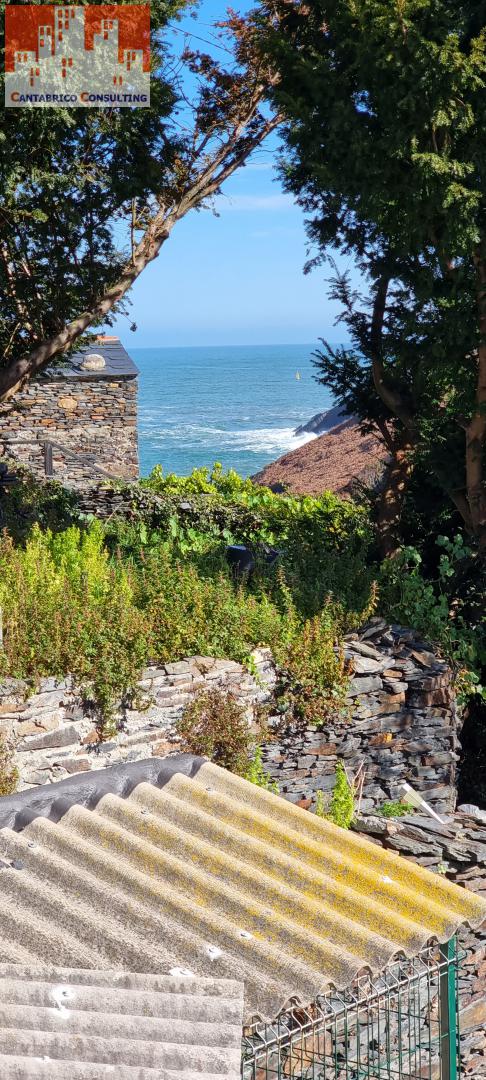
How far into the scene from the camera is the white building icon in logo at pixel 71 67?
33.9 feet

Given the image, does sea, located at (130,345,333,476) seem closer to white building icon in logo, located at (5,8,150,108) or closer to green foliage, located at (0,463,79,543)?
green foliage, located at (0,463,79,543)

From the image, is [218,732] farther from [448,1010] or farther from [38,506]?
[38,506]

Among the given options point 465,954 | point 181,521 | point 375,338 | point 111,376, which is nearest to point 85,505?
point 181,521

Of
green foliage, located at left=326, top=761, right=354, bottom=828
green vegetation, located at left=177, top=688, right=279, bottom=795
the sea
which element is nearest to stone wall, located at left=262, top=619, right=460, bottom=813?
green foliage, located at left=326, top=761, right=354, bottom=828

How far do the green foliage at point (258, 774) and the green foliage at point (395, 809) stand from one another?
51.3 inches

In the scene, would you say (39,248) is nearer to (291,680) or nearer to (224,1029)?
(291,680)

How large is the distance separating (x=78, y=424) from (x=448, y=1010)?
19842 millimetres

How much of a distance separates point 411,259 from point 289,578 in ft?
14.0

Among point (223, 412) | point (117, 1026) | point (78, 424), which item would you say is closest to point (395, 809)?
point (117, 1026)

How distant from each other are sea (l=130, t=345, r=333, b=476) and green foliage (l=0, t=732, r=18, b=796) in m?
49.5

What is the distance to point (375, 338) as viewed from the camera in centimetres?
1228

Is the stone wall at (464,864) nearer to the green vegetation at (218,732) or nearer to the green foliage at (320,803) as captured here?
the green foliage at (320,803)

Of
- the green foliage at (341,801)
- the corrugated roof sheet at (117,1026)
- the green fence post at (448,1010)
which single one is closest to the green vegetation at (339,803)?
the green foliage at (341,801)

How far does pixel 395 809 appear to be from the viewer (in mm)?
9727
